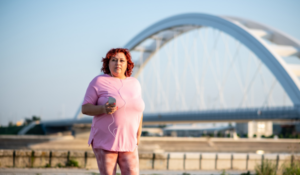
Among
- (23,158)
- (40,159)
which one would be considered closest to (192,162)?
(40,159)

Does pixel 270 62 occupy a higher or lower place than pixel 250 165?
higher

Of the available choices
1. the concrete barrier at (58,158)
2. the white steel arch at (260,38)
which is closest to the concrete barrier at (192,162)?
the concrete barrier at (58,158)

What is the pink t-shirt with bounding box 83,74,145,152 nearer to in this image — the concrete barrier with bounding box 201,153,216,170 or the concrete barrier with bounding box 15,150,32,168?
the concrete barrier with bounding box 15,150,32,168

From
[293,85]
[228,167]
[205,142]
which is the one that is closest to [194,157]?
[228,167]

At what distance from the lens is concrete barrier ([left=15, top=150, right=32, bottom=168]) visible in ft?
21.6

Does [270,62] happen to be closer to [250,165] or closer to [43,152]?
[250,165]

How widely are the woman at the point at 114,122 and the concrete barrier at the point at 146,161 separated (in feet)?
14.3

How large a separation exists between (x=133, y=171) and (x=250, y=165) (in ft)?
18.4

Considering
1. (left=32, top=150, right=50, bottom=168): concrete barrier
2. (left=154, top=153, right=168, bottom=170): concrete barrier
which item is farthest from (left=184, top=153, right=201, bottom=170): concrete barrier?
(left=32, top=150, right=50, bottom=168): concrete barrier

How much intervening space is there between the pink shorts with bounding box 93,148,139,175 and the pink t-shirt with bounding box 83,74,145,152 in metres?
0.04

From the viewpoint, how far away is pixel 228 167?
7.57 m

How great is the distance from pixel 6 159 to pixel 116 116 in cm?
479

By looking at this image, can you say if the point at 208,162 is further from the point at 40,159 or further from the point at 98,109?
the point at 98,109

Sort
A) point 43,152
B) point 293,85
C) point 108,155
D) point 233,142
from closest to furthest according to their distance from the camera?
point 108,155 < point 43,152 < point 233,142 < point 293,85
